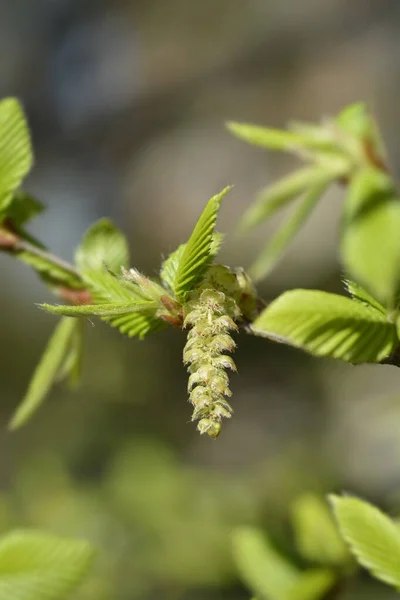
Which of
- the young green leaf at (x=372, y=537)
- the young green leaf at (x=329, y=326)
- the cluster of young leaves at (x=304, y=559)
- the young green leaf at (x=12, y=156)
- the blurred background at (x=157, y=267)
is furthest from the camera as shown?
the blurred background at (x=157, y=267)

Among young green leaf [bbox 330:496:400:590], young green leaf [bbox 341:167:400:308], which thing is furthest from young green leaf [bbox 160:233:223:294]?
young green leaf [bbox 330:496:400:590]

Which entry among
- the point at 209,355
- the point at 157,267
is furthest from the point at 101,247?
the point at 157,267

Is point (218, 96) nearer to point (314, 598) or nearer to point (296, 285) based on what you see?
point (296, 285)

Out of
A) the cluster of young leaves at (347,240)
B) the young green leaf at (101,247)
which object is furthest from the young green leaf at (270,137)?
the young green leaf at (101,247)

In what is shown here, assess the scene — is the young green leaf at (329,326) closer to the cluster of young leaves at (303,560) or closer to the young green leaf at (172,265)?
the young green leaf at (172,265)

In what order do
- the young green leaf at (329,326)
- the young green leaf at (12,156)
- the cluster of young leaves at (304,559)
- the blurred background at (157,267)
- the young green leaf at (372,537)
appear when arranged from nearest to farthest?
the young green leaf at (329,326) < the young green leaf at (372,537) < the young green leaf at (12,156) < the cluster of young leaves at (304,559) < the blurred background at (157,267)
